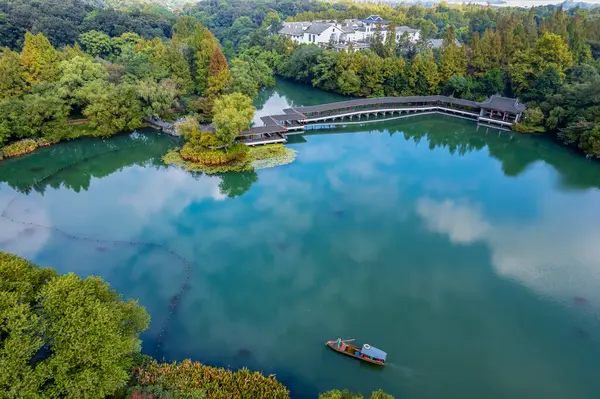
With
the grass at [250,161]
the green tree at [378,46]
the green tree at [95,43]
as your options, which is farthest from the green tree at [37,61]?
the green tree at [378,46]

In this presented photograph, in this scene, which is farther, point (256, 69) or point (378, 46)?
point (378, 46)

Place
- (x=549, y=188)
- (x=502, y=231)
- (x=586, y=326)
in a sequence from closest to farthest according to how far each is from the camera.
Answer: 1. (x=586, y=326)
2. (x=502, y=231)
3. (x=549, y=188)

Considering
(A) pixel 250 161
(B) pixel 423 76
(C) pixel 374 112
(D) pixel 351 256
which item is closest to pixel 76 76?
(A) pixel 250 161

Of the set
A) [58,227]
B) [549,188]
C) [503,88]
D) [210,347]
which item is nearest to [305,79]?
[503,88]

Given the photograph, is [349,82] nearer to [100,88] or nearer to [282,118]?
[282,118]

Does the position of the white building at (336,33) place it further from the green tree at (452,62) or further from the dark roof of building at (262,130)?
the dark roof of building at (262,130)

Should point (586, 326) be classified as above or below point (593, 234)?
below

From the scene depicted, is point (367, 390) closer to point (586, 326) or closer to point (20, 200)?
point (586, 326)
